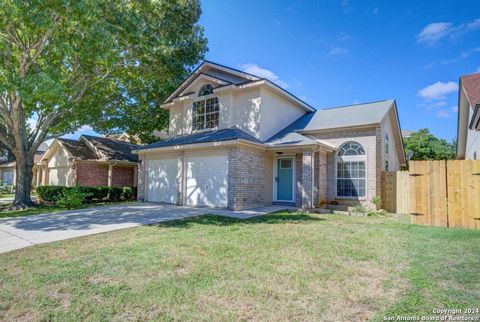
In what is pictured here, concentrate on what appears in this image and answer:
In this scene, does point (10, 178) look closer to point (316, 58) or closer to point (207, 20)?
point (207, 20)

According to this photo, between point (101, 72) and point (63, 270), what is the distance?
45.8 feet

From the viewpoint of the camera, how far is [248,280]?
4.30 m

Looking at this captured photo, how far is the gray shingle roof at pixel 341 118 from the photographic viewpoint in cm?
1363

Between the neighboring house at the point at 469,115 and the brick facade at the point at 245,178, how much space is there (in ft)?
27.2

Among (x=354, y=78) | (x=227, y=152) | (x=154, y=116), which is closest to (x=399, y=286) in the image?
(x=227, y=152)

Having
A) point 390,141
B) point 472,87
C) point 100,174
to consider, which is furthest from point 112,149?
point 472,87

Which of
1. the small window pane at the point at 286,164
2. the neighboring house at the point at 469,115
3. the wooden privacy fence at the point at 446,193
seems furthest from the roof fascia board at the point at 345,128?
the wooden privacy fence at the point at 446,193

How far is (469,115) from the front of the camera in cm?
1558

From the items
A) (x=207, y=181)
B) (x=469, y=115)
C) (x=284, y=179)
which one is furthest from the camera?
(x=469, y=115)

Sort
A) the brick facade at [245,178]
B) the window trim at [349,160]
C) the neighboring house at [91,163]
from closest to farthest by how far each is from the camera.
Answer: the brick facade at [245,178]
the window trim at [349,160]
the neighboring house at [91,163]

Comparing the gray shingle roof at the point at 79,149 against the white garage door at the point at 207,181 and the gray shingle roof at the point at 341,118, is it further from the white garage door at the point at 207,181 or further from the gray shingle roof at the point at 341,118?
the gray shingle roof at the point at 341,118

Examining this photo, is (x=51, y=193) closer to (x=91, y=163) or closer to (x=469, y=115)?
(x=91, y=163)

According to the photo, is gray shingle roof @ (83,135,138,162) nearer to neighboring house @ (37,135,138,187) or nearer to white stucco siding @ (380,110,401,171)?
neighboring house @ (37,135,138,187)

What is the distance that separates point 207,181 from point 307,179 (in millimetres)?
4581
